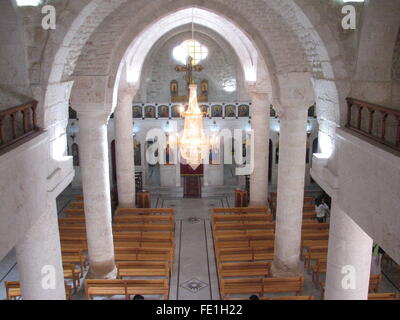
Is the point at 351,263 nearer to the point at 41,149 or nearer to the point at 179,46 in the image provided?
the point at 41,149

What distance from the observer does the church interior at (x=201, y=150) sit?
539 centimetres

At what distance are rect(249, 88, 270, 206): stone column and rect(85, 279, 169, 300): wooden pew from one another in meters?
6.48

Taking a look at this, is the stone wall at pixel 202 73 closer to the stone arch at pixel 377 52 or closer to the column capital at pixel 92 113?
the column capital at pixel 92 113

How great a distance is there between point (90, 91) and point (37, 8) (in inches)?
151

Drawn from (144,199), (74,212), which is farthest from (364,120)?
(144,199)

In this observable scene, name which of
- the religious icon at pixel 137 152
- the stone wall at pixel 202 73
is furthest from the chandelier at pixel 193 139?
the stone wall at pixel 202 73

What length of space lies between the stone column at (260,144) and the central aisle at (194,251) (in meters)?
1.84

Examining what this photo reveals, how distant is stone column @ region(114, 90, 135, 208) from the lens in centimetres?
1487

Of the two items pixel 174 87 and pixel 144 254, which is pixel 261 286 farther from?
pixel 174 87

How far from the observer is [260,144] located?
14.9m

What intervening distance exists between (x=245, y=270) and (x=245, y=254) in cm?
73

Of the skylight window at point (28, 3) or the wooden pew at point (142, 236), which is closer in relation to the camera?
the skylight window at point (28, 3)

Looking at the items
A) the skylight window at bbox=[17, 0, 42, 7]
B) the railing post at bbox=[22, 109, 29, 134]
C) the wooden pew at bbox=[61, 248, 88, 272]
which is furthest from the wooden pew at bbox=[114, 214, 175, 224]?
the skylight window at bbox=[17, 0, 42, 7]

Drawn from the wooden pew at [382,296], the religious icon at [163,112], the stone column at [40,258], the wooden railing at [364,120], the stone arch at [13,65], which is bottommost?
the wooden pew at [382,296]
